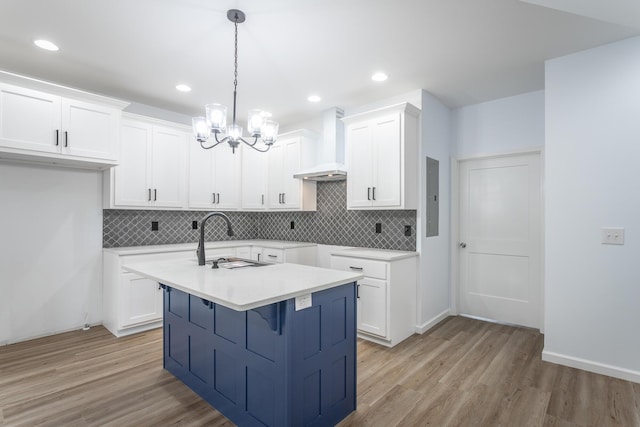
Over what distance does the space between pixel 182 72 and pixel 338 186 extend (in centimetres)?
233

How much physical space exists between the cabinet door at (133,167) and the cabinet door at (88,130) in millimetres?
217

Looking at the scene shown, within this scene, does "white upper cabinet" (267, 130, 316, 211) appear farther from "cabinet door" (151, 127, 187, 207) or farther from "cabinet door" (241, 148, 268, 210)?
"cabinet door" (151, 127, 187, 207)

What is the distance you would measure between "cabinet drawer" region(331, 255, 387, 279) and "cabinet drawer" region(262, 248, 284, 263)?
0.94m

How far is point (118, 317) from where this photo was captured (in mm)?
3459

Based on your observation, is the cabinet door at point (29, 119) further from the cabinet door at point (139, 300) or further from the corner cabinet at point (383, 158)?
the corner cabinet at point (383, 158)

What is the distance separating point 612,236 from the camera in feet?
8.58

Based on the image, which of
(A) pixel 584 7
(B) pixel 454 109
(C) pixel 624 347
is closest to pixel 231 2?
(A) pixel 584 7

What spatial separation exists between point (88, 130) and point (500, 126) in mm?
4547

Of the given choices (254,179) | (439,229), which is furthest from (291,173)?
(439,229)

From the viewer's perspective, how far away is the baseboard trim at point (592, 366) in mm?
2553

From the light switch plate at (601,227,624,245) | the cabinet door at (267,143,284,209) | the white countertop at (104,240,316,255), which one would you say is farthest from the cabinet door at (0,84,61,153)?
the light switch plate at (601,227,624,245)

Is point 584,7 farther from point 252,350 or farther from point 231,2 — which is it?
point 252,350

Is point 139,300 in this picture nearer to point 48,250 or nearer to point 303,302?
point 48,250

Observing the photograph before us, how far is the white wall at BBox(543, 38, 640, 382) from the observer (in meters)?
2.56
